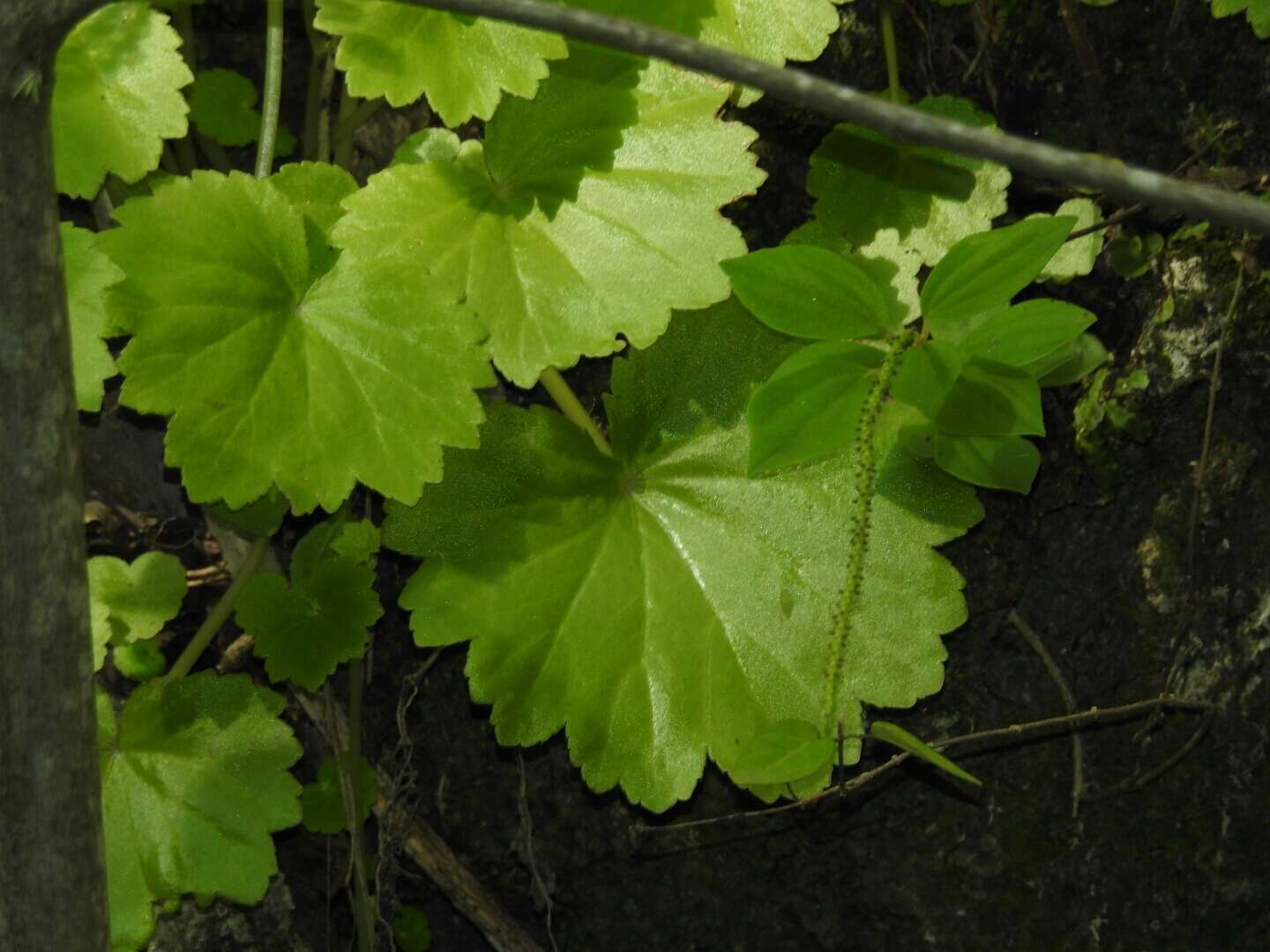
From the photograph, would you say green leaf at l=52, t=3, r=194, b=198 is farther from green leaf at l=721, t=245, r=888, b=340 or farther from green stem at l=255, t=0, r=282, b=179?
green leaf at l=721, t=245, r=888, b=340

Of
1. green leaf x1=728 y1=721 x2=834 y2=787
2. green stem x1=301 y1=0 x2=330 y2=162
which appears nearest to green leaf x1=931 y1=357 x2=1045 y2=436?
green leaf x1=728 y1=721 x2=834 y2=787

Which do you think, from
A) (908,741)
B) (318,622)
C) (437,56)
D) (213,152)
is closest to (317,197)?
(437,56)

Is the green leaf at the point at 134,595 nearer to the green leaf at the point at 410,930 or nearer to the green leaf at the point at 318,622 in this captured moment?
the green leaf at the point at 318,622

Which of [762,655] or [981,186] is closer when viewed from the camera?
[762,655]

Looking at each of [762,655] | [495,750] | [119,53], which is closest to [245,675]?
[495,750]

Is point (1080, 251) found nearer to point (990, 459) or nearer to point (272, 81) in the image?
point (990, 459)

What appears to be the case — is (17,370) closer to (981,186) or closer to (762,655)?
(762,655)
